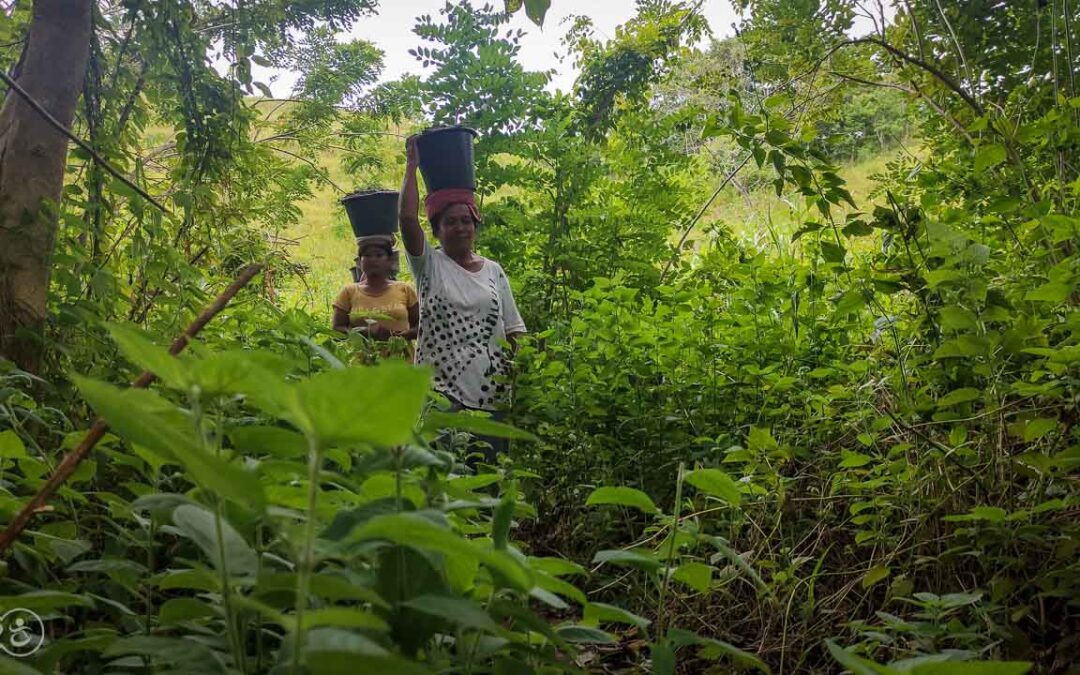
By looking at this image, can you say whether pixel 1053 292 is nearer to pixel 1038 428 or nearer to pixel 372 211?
pixel 1038 428

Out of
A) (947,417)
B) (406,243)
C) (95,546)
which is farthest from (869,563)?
(406,243)

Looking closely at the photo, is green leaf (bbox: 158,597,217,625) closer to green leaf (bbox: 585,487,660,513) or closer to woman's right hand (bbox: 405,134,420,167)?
green leaf (bbox: 585,487,660,513)

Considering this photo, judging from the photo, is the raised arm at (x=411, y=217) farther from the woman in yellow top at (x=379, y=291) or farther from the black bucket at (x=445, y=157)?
the woman in yellow top at (x=379, y=291)

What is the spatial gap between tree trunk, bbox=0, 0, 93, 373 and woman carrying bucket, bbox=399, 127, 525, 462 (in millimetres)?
1414

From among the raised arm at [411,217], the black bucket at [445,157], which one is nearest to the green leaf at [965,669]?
the raised arm at [411,217]

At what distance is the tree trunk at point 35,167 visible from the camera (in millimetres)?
1706

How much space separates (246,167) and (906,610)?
2470mm

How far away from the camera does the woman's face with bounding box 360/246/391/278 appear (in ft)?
13.6

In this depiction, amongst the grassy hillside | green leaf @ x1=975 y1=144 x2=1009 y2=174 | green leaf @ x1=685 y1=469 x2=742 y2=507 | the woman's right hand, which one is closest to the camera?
Result: green leaf @ x1=685 y1=469 x2=742 y2=507

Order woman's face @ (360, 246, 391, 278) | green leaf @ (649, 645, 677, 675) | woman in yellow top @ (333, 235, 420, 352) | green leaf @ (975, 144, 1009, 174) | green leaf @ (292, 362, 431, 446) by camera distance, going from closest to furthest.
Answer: green leaf @ (292, 362, 431, 446) < green leaf @ (649, 645, 677, 675) < green leaf @ (975, 144, 1009, 174) < woman in yellow top @ (333, 235, 420, 352) < woman's face @ (360, 246, 391, 278)

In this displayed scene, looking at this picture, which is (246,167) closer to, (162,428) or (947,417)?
(947,417)

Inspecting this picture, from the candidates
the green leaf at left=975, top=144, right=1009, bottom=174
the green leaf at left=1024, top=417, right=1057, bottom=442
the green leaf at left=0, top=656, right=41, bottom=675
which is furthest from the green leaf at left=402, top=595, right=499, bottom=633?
the green leaf at left=975, top=144, right=1009, bottom=174

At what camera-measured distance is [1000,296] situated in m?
1.43

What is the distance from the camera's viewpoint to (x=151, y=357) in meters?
0.50
